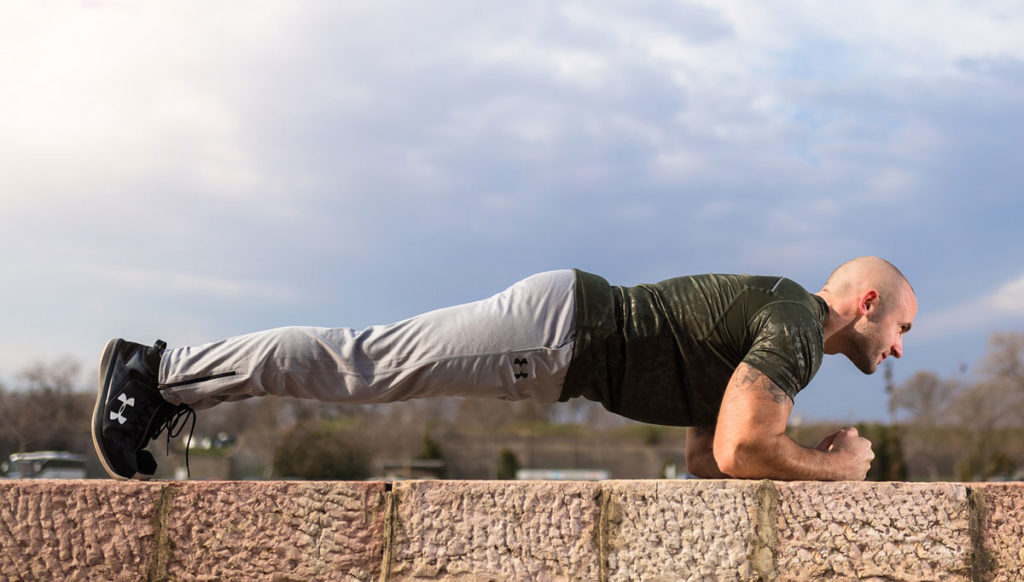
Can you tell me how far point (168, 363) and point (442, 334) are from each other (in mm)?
1077

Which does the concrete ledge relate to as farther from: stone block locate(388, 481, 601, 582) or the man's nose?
the man's nose

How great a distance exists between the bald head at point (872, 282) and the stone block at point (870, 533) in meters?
1.06

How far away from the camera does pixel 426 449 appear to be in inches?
1839

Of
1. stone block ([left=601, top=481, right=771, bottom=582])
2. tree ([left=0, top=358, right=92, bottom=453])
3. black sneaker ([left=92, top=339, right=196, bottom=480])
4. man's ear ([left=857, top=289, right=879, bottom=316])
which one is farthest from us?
tree ([left=0, top=358, right=92, bottom=453])

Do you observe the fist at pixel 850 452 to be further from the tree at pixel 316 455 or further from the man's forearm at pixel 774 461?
the tree at pixel 316 455

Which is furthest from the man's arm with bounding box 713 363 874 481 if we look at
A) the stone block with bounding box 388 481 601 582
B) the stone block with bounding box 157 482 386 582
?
the stone block with bounding box 157 482 386 582

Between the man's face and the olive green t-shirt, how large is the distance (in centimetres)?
24

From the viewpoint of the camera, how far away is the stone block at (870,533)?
9.14ft

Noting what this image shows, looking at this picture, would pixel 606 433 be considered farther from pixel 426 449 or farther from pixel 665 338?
pixel 665 338

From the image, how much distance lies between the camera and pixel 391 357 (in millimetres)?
3334

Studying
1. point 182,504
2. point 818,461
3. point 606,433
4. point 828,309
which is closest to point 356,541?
point 182,504

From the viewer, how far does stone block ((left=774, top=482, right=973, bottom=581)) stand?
2785 millimetres

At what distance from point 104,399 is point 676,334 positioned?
2.25 metres

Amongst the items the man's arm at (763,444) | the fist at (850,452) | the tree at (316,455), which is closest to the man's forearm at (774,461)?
the man's arm at (763,444)
